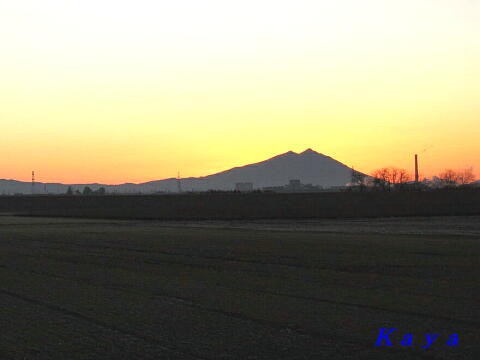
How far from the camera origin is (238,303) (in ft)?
43.8

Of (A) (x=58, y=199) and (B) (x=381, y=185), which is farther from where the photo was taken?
(B) (x=381, y=185)

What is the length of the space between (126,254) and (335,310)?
13.4m

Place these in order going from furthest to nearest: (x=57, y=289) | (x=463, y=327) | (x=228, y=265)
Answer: (x=228, y=265) < (x=57, y=289) < (x=463, y=327)

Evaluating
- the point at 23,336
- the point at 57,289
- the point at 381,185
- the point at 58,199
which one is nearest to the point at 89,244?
the point at 57,289

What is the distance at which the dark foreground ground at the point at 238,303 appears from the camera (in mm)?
9617

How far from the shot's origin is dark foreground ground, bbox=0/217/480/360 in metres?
9.62

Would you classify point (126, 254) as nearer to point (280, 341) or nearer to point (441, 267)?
point (441, 267)

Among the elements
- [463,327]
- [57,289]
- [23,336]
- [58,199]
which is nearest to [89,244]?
[57,289]

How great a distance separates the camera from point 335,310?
12359 mm

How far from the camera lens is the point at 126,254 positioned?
2450cm

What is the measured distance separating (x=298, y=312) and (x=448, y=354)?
3.59 meters

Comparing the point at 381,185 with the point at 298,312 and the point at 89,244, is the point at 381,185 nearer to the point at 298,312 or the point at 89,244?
the point at 89,244

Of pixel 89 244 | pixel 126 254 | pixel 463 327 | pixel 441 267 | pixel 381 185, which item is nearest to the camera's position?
pixel 463 327

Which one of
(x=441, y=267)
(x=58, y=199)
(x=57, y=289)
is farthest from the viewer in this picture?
(x=58, y=199)
